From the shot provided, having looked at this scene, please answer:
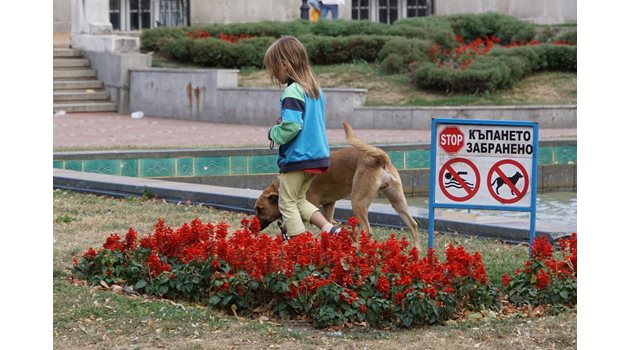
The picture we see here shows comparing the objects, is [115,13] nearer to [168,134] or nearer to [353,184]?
[168,134]

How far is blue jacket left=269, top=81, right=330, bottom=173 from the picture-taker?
7785 millimetres

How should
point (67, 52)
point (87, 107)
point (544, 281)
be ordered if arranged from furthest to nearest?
point (67, 52) < point (87, 107) < point (544, 281)

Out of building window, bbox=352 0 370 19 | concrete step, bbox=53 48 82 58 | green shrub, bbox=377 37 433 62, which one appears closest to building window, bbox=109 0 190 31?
concrete step, bbox=53 48 82 58

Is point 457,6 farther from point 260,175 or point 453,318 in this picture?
point 453,318

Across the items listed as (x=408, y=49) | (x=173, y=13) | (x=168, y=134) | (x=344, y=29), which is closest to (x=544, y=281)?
(x=168, y=134)

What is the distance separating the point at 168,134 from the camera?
19344 millimetres

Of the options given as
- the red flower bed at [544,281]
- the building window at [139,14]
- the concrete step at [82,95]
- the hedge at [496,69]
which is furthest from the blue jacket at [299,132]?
the building window at [139,14]

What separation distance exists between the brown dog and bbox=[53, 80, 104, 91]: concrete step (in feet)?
50.5

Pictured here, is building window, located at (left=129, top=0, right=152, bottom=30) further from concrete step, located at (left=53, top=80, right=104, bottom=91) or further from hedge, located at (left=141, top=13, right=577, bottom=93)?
concrete step, located at (left=53, top=80, right=104, bottom=91)

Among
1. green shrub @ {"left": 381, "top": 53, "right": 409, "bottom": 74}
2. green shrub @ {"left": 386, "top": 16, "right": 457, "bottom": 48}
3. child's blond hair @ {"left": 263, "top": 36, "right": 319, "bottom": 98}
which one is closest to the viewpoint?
child's blond hair @ {"left": 263, "top": 36, "right": 319, "bottom": 98}

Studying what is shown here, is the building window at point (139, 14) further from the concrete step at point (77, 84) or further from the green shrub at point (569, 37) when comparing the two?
the green shrub at point (569, 37)

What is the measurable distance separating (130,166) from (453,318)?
8233mm

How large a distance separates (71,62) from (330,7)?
7.33 metres

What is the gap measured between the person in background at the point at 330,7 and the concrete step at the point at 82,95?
6978mm
